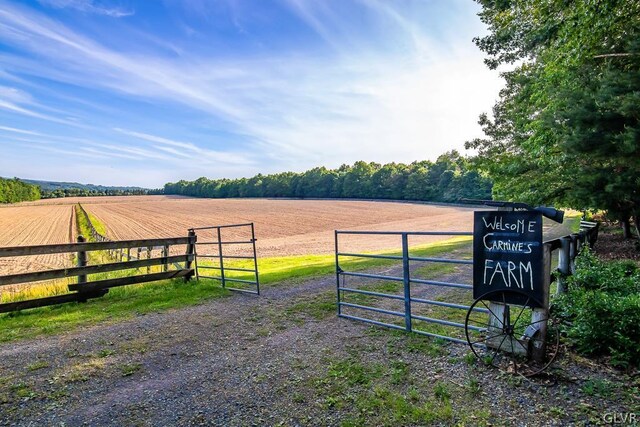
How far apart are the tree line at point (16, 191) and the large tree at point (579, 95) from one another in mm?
136990

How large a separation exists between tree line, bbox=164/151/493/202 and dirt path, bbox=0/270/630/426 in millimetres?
58916

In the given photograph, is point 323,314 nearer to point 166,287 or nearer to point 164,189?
point 166,287

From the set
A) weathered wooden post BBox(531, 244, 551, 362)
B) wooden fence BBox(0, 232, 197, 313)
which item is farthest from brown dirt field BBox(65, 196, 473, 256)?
weathered wooden post BBox(531, 244, 551, 362)

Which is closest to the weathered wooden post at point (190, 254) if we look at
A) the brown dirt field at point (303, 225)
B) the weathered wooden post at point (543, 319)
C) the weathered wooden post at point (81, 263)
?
the weathered wooden post at point (81, 263)

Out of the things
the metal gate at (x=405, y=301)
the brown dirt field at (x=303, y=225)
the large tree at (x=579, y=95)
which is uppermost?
the large tree at (x=579, y=95)

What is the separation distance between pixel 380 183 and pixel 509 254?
295 ft

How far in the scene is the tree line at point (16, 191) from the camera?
10594 cm

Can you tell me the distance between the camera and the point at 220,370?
4.02 meters

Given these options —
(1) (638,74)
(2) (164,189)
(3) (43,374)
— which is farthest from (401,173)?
(2) (164,189)

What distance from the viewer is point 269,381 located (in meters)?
3.70

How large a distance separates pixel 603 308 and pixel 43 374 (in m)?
6.31

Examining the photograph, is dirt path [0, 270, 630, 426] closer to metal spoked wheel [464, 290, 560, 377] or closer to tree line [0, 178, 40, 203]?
metal spoked wheel [464, 290, 560, 377]

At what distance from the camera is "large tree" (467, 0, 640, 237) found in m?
7.23

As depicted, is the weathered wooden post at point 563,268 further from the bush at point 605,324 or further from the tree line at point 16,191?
the tree line at point 16,191
